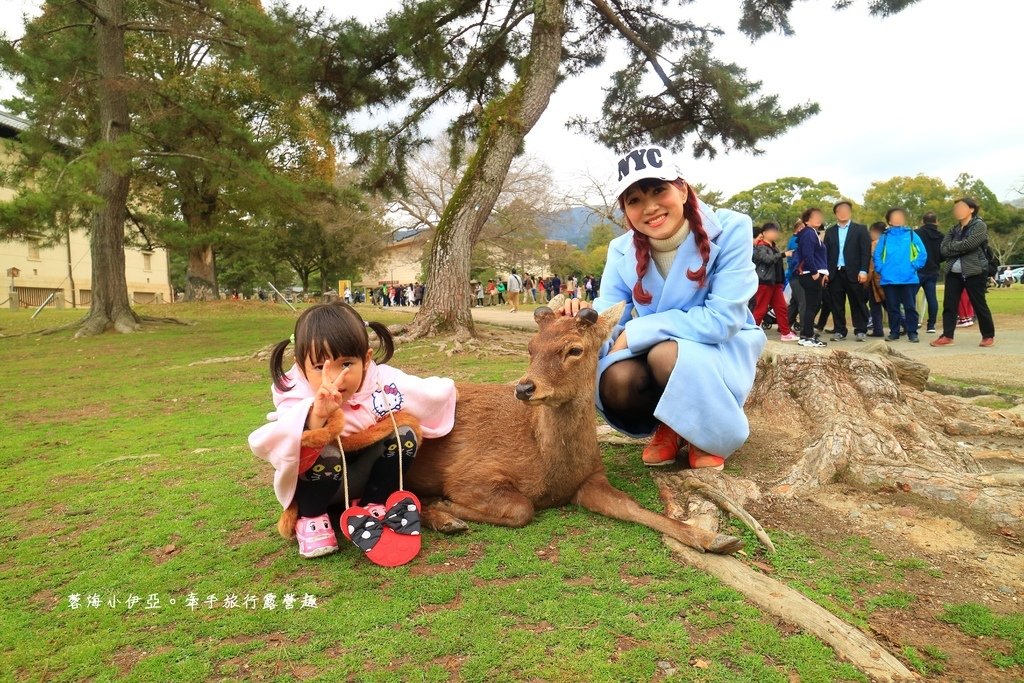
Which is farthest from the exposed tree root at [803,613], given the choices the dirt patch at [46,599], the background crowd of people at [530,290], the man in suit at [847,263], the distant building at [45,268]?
the background crowd of people at [530,290]

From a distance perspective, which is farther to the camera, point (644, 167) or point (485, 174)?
point (485, 174)

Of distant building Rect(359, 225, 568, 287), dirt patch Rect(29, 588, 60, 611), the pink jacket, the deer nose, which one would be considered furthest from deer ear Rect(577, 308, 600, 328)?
distant building Rect(359, 225, 568, 287)

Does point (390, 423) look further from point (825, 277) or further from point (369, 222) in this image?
point (369, 222)

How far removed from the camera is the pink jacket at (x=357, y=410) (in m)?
2.48

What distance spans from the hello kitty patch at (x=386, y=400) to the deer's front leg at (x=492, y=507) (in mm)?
564

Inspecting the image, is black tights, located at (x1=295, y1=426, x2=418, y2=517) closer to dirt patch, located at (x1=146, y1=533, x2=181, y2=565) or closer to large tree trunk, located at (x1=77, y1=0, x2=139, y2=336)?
dirt patch, located at (x1=146, y1=533, x2=181, y2=565)

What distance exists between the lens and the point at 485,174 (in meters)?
10.4

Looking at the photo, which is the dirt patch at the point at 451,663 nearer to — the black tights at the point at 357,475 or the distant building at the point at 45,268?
the black tights at the point at 357,475

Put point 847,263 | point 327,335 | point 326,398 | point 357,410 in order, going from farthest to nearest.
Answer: point 847,263, point 357,410, point 327,335, point 326,398

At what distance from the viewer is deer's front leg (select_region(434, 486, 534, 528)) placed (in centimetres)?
296

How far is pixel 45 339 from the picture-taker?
13562mm

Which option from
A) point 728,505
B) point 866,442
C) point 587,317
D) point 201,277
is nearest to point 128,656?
point 587,317

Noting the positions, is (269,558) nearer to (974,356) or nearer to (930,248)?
(974,356)

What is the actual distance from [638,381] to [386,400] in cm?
137
